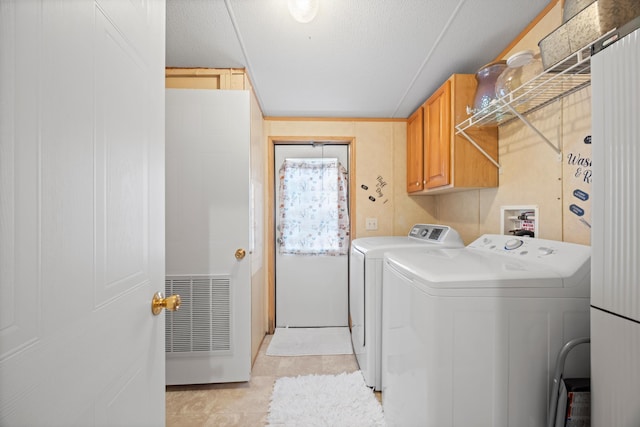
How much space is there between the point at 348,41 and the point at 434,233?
1531 mm

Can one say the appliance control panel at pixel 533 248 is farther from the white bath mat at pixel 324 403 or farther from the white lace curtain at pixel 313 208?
the white lace curtain at pixel 313 208

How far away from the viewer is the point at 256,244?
7.89 ft

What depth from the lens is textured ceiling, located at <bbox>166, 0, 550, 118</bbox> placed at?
1.41 metres

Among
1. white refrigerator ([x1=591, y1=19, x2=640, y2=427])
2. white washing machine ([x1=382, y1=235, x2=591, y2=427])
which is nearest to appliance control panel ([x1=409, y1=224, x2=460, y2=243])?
white washing machine ([x1=382, y1=235, x2=591, y2=427])

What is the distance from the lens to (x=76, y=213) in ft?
1.46

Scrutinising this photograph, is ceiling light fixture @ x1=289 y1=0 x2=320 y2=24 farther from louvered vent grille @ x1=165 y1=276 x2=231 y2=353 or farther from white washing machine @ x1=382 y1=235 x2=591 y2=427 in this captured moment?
louvered vent grille @ x1=165 y1=276 x2=231 y2=353

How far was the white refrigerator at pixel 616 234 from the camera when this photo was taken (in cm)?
67

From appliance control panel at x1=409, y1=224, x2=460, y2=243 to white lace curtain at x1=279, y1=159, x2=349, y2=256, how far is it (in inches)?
30.1

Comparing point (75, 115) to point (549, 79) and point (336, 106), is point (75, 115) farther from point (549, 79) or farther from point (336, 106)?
point (336, 106)

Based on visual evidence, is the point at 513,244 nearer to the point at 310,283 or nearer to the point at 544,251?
the point at 544,251

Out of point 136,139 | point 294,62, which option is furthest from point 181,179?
point 136,139

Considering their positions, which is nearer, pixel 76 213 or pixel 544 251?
pixel 76 213

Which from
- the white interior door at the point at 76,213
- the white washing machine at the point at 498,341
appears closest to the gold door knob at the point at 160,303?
the white interior door at the point at 76,213

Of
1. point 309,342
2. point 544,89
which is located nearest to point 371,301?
point 309,342
